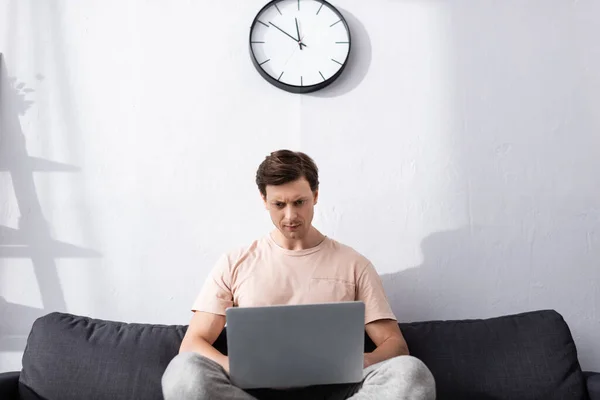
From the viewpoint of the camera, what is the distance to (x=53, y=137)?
2.19 metres

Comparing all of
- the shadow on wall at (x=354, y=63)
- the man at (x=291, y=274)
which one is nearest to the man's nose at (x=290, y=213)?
the man at (x=291, y=274)

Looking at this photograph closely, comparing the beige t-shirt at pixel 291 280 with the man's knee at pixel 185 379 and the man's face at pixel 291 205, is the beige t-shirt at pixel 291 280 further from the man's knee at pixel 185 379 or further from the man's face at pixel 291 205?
the man's knee at pixel 185 379

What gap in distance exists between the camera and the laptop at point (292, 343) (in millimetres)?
1463

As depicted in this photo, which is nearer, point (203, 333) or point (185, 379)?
point (185, 379)

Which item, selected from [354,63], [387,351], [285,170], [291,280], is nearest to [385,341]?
[387,351]

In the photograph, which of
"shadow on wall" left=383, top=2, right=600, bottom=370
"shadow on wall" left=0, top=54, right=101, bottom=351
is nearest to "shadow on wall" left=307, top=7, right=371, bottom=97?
"shadow on wall" left=383, top=2, right=600, bottom=370

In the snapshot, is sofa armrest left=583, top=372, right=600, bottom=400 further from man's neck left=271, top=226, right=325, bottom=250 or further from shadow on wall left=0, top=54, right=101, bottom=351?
shadow on wall left=0, top=54, right=101, bottom=351

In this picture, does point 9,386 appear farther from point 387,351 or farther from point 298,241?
point 387,351

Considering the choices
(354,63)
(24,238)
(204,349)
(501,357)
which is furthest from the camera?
(354,63)

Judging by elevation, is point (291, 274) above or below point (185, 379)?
above

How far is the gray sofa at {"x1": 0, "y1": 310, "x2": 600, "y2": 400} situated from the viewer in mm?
1748

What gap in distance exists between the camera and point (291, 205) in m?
1.89

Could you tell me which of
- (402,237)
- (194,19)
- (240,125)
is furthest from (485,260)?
(194,19)

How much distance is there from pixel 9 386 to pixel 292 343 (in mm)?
869
